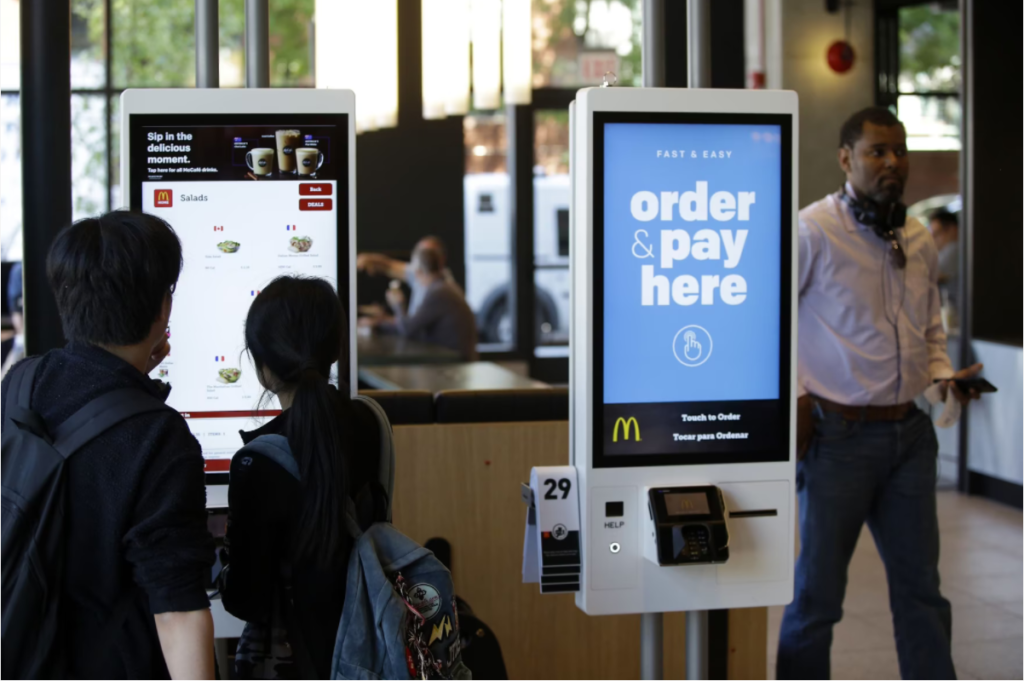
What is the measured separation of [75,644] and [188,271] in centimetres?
99

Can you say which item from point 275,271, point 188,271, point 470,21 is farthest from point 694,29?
point 470,21

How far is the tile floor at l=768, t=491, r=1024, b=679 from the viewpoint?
387cm

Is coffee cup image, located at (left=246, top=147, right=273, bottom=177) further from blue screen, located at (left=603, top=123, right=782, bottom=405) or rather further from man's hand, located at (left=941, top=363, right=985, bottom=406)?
man's hand, located at (left=941, top=363, right=985, bottom=406)

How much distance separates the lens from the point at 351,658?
173 centimetres

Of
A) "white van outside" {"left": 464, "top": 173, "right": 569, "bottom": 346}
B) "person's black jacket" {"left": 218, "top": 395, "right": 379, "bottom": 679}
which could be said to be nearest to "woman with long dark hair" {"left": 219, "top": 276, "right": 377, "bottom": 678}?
"person's black jacket" {"left": 218, "top": 395, "right": 379, "bottom": 679}

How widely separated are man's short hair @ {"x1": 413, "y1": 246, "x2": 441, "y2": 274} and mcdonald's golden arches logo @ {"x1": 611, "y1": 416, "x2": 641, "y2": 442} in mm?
5487

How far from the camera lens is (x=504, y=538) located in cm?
337

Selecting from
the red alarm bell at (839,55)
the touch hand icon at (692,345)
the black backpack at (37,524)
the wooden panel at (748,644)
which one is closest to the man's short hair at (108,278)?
the black backpack at (37,524)

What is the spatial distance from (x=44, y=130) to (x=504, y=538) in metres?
1.71

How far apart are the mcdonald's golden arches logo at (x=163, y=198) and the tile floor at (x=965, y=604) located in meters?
2.58

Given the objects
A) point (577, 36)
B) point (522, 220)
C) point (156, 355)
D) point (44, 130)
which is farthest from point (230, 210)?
point (577, 36)

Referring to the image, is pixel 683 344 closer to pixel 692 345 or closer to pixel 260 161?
pixel 692 345

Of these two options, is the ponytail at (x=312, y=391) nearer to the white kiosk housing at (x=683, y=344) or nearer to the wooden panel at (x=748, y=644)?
the white kiosk housing at (x=683, y=344)

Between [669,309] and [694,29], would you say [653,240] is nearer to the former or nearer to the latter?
[669,309]
